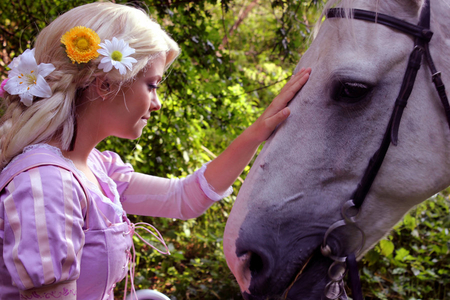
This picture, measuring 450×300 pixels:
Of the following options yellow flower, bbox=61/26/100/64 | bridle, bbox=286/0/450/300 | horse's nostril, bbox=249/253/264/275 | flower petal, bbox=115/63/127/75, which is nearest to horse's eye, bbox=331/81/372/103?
bridle, bbox=286/0/450/300

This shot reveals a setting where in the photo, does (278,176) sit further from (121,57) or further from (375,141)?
(121,57)

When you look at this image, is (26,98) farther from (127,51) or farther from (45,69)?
(127,51)

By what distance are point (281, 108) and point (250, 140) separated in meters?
0.21

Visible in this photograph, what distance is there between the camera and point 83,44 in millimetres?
Result: 1064

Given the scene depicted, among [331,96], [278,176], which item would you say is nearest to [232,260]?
[278,176]

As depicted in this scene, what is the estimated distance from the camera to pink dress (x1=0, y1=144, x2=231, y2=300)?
0.87 meters

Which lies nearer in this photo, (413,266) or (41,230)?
(41,230)

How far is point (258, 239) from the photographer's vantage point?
1.04m

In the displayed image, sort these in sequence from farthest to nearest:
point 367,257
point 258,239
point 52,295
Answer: point 367,257, point 258,239, point 52,295

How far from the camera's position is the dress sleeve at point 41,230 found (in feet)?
2.82

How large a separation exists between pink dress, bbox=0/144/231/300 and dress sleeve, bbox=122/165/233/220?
0.96 feet

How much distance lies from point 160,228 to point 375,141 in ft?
9.37

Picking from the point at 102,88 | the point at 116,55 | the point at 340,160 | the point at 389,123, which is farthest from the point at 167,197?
the point at 389,123

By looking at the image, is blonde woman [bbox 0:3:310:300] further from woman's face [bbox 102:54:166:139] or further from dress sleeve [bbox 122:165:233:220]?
dress sleeve [bbox 122:165:233:220]
